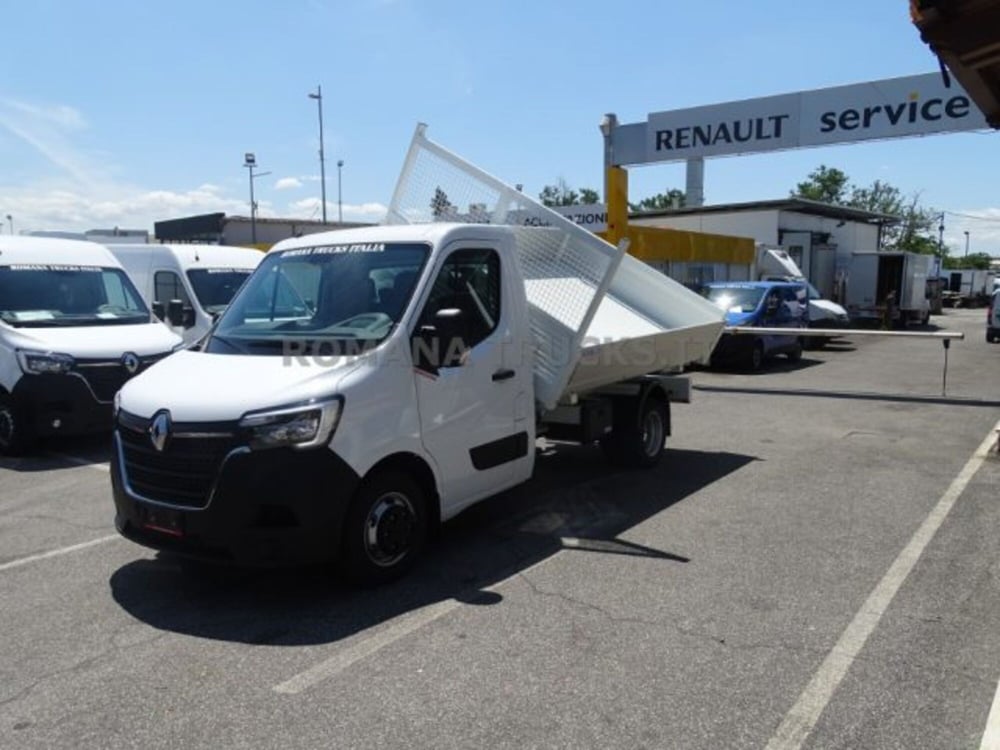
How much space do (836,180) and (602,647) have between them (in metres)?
90.8

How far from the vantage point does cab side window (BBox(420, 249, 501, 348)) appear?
5.36 meters

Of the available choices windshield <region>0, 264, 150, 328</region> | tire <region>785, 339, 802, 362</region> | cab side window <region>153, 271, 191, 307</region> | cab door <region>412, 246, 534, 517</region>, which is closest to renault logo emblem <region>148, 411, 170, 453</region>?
cab door <region>412, 246, 534, 517</region>

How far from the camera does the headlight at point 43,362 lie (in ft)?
27.9

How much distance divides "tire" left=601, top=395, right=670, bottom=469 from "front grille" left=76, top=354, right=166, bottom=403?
529 cm

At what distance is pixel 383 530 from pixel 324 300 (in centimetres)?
164

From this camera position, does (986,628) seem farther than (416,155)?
No

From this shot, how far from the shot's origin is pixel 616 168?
658 inches

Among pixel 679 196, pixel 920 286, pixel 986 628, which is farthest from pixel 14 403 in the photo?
pixel 679 196

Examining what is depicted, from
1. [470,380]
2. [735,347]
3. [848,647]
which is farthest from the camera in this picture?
[735,347]

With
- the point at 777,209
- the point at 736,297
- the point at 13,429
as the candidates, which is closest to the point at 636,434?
the point at 13,429

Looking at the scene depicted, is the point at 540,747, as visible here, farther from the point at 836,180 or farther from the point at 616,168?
the point at 836,180

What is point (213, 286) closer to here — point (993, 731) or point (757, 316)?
point (757, 316)

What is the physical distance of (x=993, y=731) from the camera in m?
3.39

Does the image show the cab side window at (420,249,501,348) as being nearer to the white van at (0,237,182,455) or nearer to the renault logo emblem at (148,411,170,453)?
the renault logo emblem at (148,411,170,453)
